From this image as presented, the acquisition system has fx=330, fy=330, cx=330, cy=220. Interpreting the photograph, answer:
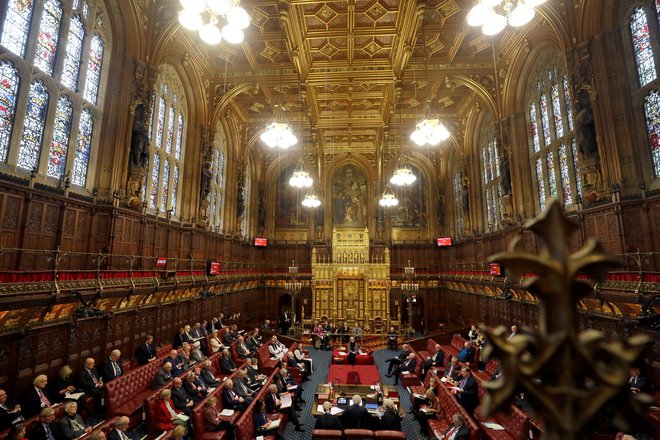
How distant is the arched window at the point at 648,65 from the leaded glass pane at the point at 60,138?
16407 millimetres

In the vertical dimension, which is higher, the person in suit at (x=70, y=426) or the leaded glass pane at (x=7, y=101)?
the leaded glass pane at (x=7, y=101)

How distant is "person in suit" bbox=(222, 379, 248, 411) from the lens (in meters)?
7.95

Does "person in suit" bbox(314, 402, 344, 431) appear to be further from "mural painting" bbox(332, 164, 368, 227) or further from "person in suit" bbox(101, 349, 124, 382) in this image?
"mural painting" bbox(332, 164, 368, 227)

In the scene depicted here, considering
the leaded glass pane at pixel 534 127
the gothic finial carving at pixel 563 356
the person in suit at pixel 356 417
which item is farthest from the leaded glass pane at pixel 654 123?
the gothic finial carving at pixel 563 356

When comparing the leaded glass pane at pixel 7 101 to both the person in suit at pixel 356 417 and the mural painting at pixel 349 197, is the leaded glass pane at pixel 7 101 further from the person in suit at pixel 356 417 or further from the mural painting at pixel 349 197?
the mural painting at pixel 349 197

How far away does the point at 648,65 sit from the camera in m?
9.12

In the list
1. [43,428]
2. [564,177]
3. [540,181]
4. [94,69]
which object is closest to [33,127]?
[94,69]

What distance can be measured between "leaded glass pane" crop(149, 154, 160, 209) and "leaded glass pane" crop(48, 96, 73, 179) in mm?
4053

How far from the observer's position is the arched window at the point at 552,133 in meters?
12.1

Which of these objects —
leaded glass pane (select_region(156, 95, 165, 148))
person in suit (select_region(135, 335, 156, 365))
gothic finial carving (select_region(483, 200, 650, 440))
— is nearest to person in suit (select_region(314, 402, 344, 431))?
person in suit (select_region(135, 335, 156, 365))

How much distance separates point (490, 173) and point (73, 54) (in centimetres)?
1904

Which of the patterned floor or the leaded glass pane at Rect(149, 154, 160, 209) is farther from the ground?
the leaded glass pane at Rect(149, 154, 160, 209)

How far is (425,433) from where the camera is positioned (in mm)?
8266

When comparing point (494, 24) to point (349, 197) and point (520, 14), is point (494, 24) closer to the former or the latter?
point (520, 14)
